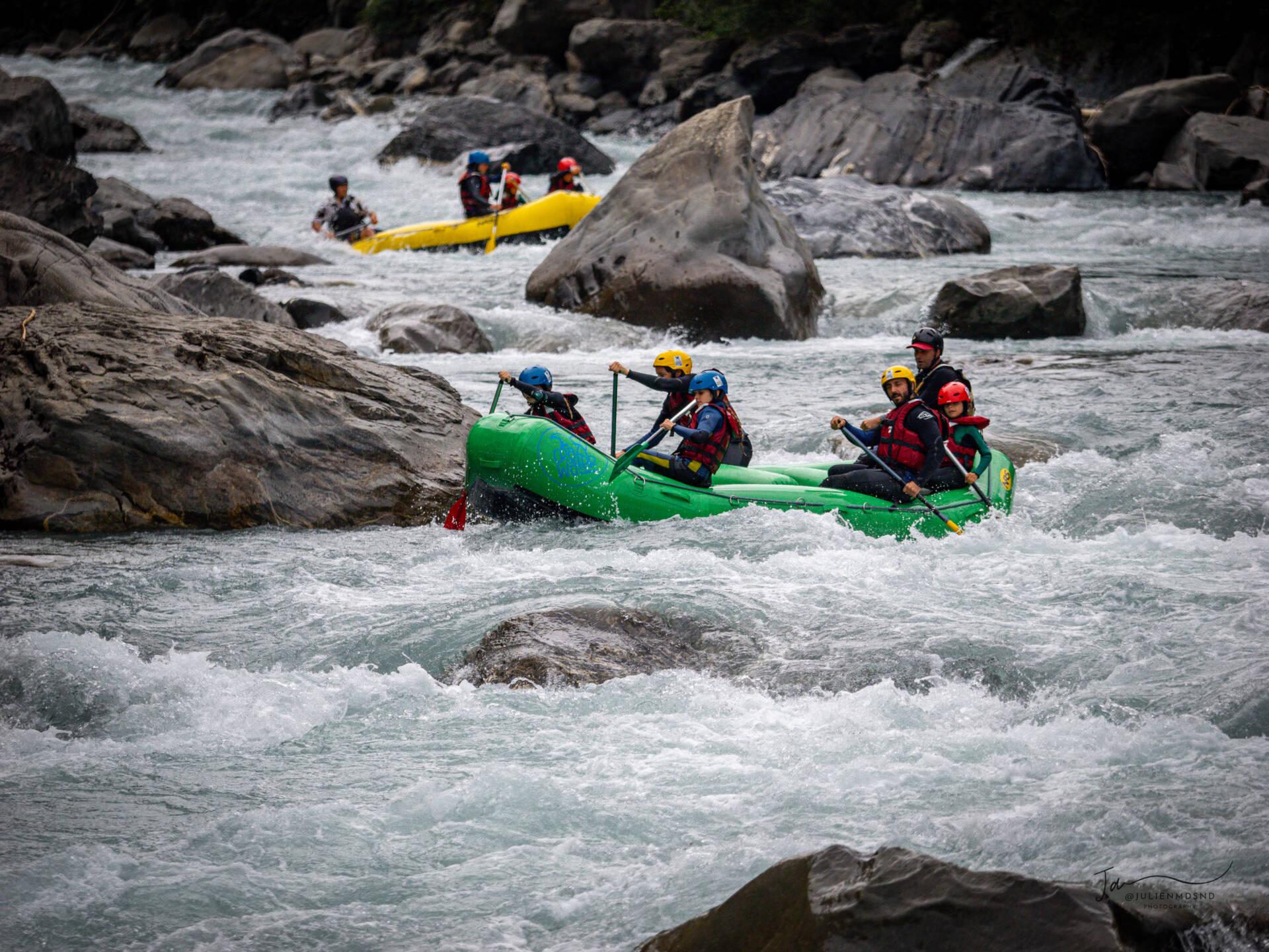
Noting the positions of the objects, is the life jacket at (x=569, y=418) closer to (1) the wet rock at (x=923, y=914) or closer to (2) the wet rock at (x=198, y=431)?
(2) the wet rock at (x=198, y=431)

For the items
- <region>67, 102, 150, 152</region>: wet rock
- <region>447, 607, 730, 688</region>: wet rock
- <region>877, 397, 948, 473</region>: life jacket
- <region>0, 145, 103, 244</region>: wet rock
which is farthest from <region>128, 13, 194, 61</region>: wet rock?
<region>447, 607, 730, 688</region>: wet rock

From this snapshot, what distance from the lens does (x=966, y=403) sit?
6.79 m

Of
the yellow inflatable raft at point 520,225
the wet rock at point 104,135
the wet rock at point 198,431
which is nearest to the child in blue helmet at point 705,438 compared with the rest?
the wet rock at point 198,431

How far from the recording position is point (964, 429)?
6809mm

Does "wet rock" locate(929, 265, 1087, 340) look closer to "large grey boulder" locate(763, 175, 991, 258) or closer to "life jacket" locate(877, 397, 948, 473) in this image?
"large grey boulder" locate(763, 175, 991, 258)

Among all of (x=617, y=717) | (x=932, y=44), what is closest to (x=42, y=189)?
(x=617, y=717)

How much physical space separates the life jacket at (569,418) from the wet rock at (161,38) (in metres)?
35.8

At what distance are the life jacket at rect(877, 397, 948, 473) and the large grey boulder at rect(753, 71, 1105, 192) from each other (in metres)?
14.7

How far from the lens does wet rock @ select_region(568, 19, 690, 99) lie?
96.9ft

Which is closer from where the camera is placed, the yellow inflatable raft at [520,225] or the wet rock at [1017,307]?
the wet rock at [1017,307]

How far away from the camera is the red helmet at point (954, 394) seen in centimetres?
676

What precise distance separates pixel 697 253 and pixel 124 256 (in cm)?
713

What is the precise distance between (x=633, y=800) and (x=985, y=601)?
2.50 meters

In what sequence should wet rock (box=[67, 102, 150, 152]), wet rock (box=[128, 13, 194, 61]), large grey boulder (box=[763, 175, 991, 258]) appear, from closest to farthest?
1. large grey boulder (box=[763, 175, 991, 258])
2. wet rock (box=[67, 102, 150, 152])
3. wet rock (box=[128, 13, 194, 61])
